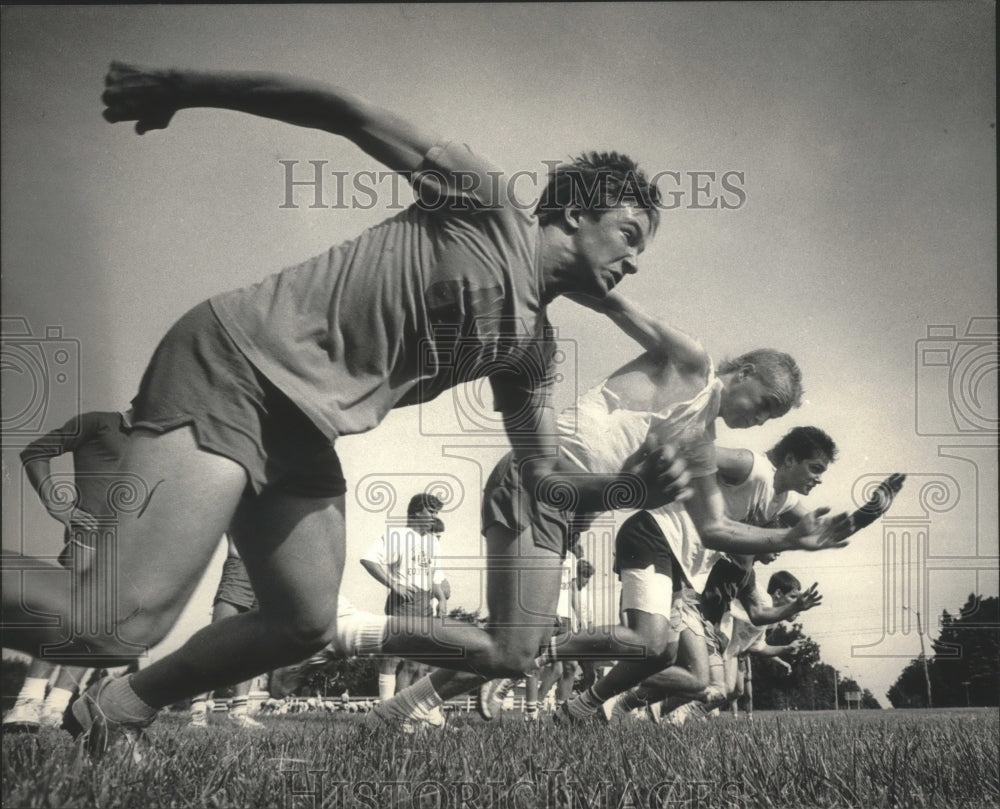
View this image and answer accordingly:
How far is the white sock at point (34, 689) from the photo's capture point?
2410mm

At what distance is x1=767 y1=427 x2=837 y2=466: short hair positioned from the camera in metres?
2.75

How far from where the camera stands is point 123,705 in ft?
6.04

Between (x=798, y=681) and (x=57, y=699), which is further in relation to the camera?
(x=798, y=681)

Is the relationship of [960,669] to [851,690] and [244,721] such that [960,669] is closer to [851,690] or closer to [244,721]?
[851,690]

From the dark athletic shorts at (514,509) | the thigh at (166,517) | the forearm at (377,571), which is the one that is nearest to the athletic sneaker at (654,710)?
the dark athletic shorts at (514,509)

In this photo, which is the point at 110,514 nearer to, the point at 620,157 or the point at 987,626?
the point at 620,157

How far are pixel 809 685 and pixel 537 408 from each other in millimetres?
1878

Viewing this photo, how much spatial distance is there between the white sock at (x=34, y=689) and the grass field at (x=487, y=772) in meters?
0.35

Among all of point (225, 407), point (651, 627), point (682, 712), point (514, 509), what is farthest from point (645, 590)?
point (225, 407)

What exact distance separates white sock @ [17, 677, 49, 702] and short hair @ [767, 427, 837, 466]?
1980 mm

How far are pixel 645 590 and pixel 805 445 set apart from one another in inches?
25.0

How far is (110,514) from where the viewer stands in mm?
1664

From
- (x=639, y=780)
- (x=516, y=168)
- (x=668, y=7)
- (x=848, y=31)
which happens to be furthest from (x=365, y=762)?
(x=848, y=31)

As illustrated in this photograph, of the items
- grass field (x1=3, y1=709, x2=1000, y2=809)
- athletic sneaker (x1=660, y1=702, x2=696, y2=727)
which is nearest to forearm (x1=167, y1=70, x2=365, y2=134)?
grass field (x1=3, y1=709, x2=1000, y2=809)
